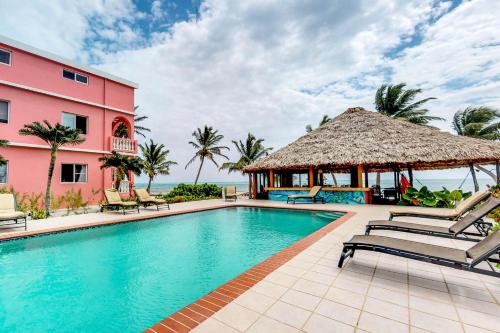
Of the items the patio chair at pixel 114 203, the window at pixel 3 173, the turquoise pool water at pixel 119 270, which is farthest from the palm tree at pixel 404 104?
the window at pixel 3 173

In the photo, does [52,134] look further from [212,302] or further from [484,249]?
[484,249]

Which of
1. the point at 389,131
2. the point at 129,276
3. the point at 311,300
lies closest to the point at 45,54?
the point at 129,276

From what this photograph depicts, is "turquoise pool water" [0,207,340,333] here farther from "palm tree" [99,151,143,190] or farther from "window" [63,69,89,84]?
"window" [63,69,89,84]

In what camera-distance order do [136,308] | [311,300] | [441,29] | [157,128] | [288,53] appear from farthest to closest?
[157,128], [288,53], [441,29], [136,308], [311,300]

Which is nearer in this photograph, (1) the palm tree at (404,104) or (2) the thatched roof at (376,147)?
(2) the thatched roof at (376,147)

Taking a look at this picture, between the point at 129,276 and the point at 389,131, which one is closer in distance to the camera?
the point at 129,276

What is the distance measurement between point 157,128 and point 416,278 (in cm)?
2590

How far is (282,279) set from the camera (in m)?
3.20

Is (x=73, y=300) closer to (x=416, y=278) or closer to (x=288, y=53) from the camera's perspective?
(x=416, y=278)

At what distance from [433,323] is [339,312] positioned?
835 mm

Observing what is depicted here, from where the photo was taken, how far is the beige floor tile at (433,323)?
2.08 metres

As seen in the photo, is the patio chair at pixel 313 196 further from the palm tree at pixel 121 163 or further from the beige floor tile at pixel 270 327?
the beige floor tile at pixel 270 327

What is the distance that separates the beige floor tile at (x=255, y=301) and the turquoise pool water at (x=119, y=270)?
107 cm

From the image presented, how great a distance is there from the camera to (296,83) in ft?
49.0
